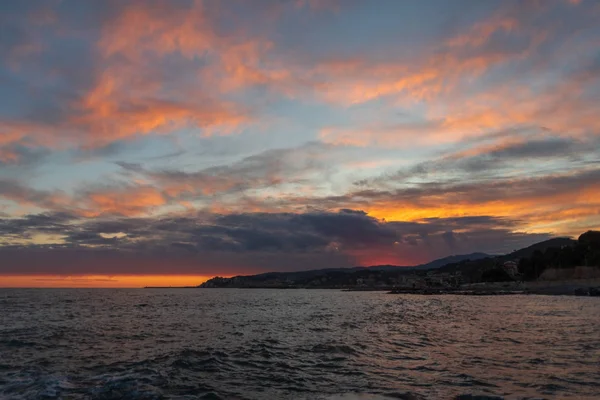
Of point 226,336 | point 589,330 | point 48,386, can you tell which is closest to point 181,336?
point 226,336

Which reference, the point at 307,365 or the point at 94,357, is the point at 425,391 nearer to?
the point at 307,365

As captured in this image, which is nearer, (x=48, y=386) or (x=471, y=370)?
(x=48, y=386)

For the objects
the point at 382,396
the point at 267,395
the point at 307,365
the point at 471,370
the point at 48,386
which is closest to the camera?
the point at 382,396

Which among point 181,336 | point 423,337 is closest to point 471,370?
point 423,337

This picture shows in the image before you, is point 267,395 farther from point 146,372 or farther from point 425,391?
point 146,372

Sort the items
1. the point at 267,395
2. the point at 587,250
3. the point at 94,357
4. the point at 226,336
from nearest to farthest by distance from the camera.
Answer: the point at 267,395 < the point at 94,357 < the point at 226,336 < the point at 587,250

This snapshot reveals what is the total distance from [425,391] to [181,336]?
82.0 feet

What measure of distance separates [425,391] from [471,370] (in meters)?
4.89

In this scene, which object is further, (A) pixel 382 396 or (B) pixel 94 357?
(B) pixel 94 357

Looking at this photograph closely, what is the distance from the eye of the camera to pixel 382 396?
50.0 ft

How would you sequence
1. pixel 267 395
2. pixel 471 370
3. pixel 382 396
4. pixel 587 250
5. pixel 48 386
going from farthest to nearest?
pixel 587 250
pixel 471 370
pixel 48 386
pixel 267 395
pixel 382 396

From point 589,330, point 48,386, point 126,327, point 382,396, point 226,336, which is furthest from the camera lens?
point 126,327

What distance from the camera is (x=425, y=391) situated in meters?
15.9

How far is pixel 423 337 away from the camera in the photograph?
109 feet
